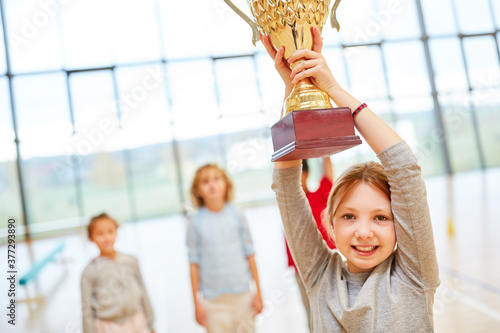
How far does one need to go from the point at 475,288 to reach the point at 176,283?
2.72m

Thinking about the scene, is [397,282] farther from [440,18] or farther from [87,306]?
[440,18]

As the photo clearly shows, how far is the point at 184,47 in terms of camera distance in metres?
9.44

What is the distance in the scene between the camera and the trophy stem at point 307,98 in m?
0.85

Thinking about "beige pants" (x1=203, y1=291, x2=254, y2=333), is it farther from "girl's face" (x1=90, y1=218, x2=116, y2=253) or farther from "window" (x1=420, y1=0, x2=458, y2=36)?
"window" (x1=420, y1=0, x2=458, y2=36)

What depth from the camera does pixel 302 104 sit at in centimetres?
85

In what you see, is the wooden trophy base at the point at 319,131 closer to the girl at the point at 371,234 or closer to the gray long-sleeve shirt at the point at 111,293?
the girl at the point at 371,234

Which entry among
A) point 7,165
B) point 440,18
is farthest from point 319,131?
point 440,18

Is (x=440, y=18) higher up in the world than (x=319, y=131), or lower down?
higher up

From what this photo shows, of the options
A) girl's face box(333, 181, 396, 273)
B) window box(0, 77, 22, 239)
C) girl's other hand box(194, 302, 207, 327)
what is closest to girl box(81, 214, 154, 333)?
girl's other hand box(194, 302, 207, 327)

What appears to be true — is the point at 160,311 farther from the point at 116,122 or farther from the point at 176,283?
the point at 116,122

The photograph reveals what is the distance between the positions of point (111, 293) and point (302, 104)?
1596 millimetres

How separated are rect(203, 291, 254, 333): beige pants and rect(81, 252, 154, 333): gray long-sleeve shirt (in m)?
0.30

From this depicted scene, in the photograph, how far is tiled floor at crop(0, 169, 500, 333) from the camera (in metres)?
2.84

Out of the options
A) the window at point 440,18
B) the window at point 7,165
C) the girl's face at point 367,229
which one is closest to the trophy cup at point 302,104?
the girl's face at point 367,229
